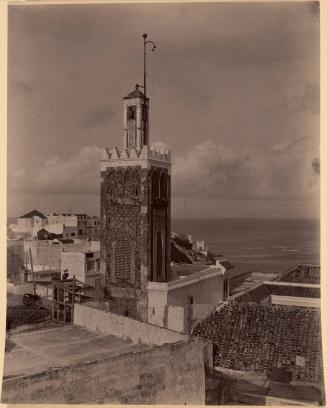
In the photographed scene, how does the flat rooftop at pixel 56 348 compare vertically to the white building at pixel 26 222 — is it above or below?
below

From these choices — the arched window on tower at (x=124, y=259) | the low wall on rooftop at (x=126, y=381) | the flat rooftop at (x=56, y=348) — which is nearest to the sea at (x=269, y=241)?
the arched window on tower at (x=124, y=259)

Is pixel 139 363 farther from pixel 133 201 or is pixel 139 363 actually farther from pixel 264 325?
pixel 133 201

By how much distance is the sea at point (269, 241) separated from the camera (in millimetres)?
7254

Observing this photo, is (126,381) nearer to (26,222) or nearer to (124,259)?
(124,259)

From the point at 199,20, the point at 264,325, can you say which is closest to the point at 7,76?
the point at 199,20

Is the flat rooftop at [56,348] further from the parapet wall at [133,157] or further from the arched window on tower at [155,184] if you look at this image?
the parapet wall at [133,157]

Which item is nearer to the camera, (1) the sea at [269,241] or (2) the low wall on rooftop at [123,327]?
(1) the sea at [269,241]

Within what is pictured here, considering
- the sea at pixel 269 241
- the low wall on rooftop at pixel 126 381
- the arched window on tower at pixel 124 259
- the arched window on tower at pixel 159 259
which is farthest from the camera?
the arched window on tower at pixel 159 259

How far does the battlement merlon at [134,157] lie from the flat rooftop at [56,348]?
3318 millimetres

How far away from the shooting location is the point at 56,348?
7.75 m

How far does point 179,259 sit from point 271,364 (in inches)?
359

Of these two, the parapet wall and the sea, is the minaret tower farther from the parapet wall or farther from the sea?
the sea

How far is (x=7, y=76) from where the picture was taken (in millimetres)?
6691

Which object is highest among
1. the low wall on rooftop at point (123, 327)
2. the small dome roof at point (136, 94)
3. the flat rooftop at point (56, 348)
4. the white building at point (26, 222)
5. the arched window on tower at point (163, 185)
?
the small dome roof at point (136, 94)
